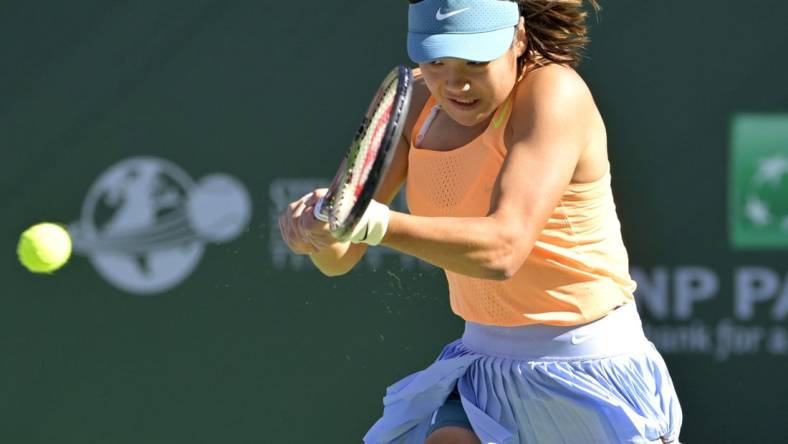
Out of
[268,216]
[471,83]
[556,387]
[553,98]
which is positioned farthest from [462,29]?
[268,216]

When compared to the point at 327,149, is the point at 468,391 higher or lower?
lower

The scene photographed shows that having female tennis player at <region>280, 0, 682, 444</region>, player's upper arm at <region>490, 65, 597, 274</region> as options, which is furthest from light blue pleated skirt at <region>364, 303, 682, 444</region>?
player's upper arm at <region>490, 65, 597, 274</region>

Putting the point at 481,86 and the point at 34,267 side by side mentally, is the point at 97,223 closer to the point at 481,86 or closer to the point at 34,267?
the point at 34,267

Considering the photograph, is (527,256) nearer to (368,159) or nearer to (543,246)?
(543,246)

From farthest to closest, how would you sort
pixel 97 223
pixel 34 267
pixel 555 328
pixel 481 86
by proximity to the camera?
1. pixel 97 223
2. pixel 34 267
3. pixel 555 328
4. pixel 481 86

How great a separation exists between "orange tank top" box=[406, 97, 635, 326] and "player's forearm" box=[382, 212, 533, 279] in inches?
12.8

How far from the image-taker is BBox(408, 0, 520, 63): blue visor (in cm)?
246


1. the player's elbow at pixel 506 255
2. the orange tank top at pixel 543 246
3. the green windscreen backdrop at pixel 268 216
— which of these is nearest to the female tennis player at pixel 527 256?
the orange tank top at pixel 543 246

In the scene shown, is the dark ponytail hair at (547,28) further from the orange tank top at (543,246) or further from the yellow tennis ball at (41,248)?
the yellow tennis ball at (41,248)

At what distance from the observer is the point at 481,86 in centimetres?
252

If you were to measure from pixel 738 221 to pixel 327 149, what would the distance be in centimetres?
125

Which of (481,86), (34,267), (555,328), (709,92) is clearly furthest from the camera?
(709,92)

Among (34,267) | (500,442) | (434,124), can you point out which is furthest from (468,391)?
(34,267)

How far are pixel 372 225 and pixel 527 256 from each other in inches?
15.7
